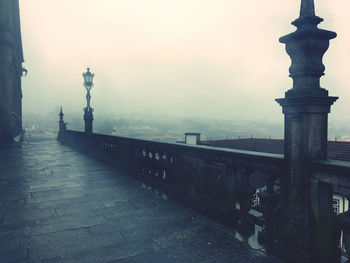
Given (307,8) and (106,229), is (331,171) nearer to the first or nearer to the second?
(307,8)

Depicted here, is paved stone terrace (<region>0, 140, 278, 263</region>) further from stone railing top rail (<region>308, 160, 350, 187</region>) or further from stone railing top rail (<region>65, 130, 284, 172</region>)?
stone railing top rail (<region>308, 160, 350, 187</region>)

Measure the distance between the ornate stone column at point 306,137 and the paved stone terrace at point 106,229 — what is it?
479 mm

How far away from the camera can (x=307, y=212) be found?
2812mm

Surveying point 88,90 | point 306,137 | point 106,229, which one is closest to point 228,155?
point 306,137

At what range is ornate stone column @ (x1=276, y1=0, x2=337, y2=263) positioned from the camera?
108 inches

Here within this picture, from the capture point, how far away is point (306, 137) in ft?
9.28

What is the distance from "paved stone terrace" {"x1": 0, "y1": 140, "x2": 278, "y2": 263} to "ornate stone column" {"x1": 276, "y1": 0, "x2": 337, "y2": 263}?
479 mm

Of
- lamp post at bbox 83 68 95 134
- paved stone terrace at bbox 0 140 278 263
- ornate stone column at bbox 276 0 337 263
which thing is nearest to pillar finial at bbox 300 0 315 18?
ornate stone column at bbox 276 0 337 263

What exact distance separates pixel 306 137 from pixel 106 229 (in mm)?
2784

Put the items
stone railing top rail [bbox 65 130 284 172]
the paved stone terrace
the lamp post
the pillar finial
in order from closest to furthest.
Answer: the pillar finial
the paved stone terrace
stone railing top rail [bbox 65 130 284 172]
the lamp post

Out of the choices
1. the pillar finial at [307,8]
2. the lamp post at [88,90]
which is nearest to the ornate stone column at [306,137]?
the pillar finial at [307,8]

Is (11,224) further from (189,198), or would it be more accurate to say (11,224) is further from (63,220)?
(189,198)

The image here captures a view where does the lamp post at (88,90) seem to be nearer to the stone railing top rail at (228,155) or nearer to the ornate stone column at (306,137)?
the stone railing top rail at (228,155)

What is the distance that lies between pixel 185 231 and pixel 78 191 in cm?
317
